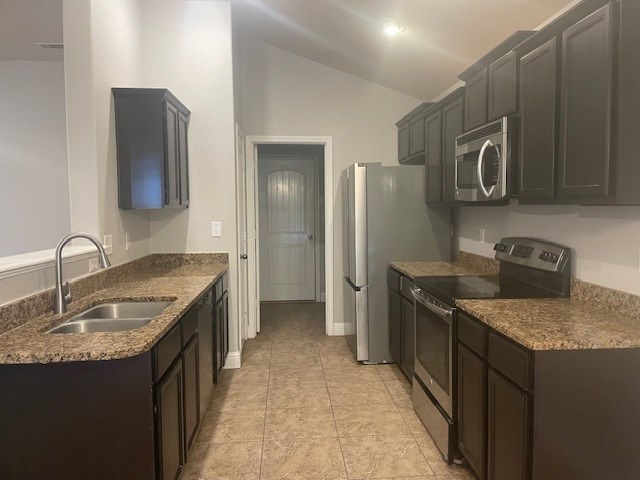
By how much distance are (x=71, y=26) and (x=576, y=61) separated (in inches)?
104

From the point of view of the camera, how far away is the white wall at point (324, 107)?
14.6ft

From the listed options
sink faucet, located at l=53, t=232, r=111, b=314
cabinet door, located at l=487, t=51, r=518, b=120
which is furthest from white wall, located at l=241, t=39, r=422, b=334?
sink faucet, located at l=53, t=232, r=111, b=314

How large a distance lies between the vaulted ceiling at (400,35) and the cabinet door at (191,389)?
2.44 meters

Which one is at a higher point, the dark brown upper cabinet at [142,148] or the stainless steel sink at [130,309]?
the dark brown upper cabinet at [142,148]

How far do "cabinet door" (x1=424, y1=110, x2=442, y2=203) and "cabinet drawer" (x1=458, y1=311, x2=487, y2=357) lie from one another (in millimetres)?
1418

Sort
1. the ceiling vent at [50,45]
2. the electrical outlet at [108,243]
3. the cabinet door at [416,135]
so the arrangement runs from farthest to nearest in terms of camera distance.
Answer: the ceiling vent at [50,45], the cabinet door at [416,135], the electrical outlet at [108,243]

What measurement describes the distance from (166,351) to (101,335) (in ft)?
0.86

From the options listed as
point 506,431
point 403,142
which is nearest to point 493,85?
point 506,431

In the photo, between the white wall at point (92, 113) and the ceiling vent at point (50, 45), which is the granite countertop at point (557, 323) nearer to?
the white wall at point (92, 113)

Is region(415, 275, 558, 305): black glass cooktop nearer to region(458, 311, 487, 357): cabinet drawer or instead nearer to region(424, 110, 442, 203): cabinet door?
region(458, 311, 487, 357): cabinet drawer

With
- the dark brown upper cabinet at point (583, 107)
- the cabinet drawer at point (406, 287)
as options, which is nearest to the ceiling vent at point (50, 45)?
the cabinet drawer at point (406, 287)

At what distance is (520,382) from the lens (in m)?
A: 1.61

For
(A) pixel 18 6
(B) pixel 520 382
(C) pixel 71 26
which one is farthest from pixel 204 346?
(A) pixel 18 6

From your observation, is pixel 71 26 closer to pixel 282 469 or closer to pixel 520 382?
pixel 282 469
